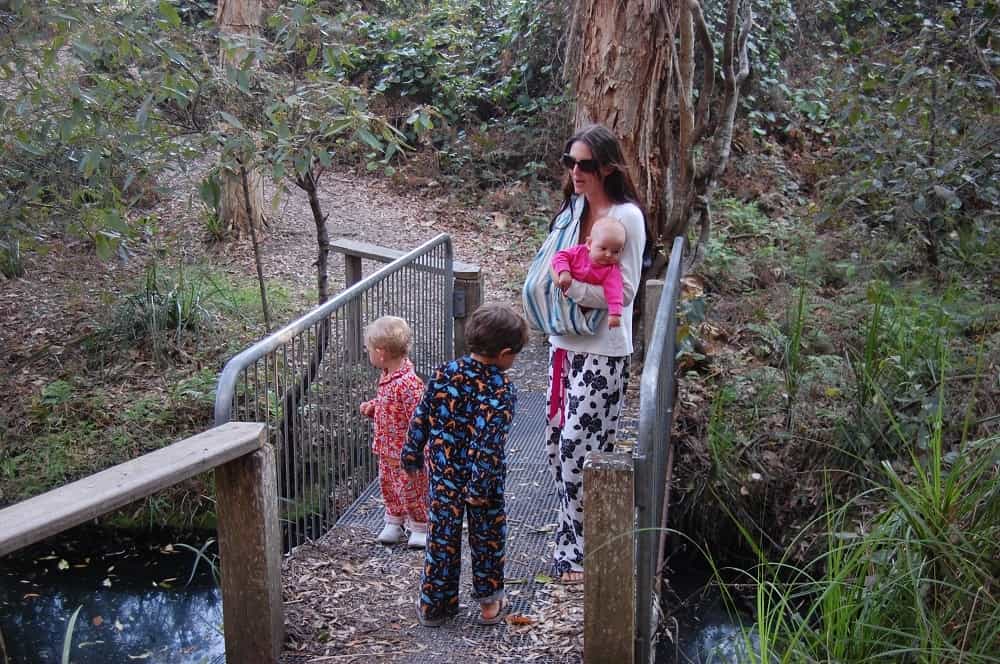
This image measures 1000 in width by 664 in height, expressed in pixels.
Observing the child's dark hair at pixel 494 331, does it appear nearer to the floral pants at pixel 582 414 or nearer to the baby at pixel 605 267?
the baby at pixel 605 267

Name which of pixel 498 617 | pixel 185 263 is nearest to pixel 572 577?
pixel 498 617

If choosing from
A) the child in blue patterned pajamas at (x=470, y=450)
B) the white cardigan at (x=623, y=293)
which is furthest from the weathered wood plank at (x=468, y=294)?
the child in blue patterned pajamas at (x=470, y=450)

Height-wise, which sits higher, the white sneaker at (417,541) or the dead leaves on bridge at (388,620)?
the white sneaker at (417,541)

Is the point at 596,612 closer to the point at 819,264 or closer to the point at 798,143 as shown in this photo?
the point at 819,264

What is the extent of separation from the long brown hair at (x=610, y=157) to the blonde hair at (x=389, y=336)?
41.4 inches

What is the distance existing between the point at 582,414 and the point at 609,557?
84 centimetres

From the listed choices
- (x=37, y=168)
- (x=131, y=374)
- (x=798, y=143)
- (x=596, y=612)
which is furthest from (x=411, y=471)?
(x=798, y=143)

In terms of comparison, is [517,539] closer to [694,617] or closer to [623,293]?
[623,293]

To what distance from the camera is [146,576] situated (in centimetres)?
678

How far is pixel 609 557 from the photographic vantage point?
3.23 metres

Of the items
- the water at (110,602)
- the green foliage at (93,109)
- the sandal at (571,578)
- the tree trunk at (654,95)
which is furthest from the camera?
the tree trunk at (654,95)

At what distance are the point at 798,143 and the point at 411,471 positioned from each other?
36.8 ft

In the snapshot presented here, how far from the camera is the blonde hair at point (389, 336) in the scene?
430 cm

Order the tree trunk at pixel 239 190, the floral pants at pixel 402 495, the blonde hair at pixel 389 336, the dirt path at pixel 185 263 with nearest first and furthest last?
1. the blonde hair at pixel 389 336
2. the floral pants at pixel 402 495
3. the dirt path at pixel 185 263
4. the tree trunk at pixel 239 190
